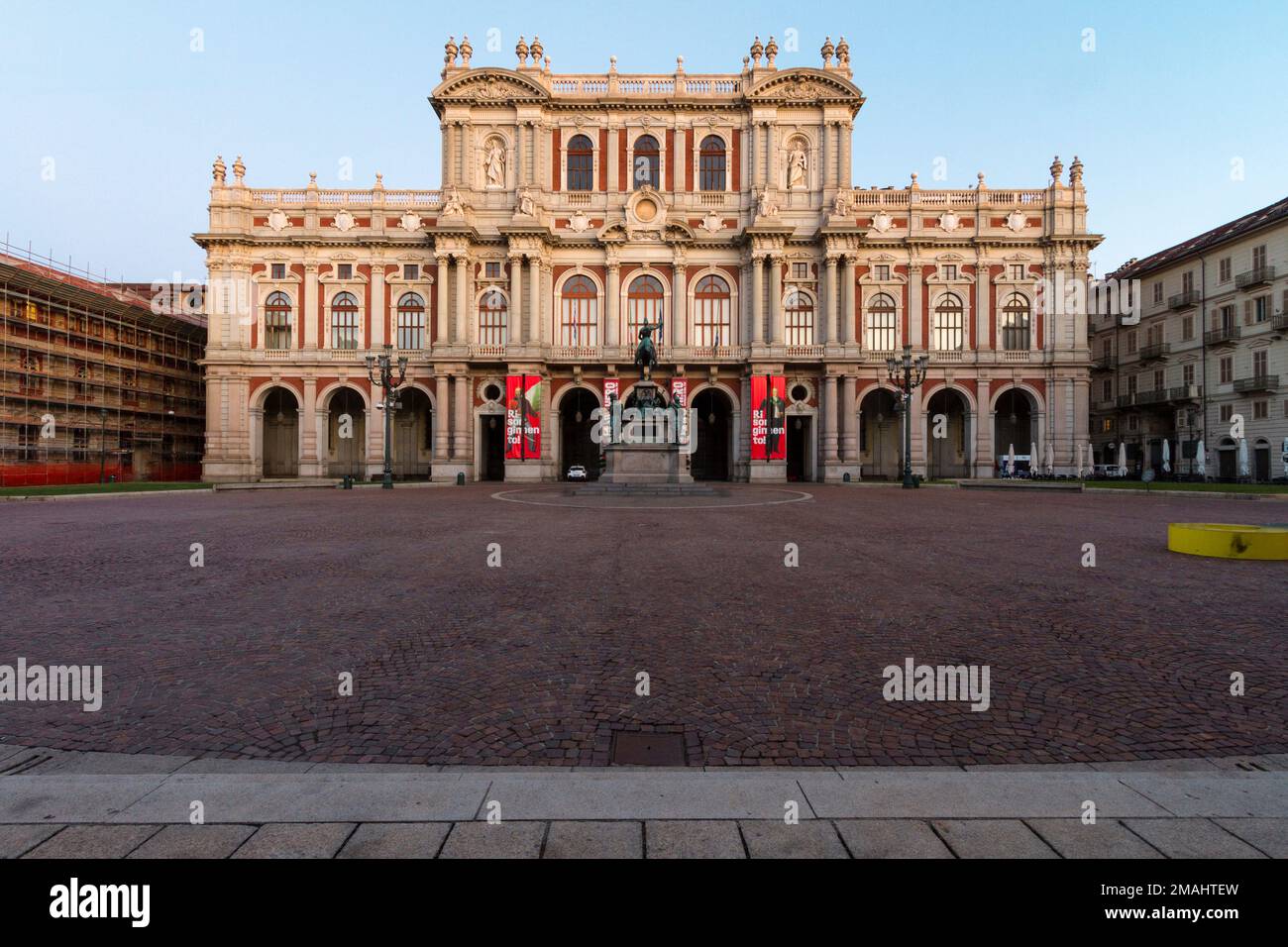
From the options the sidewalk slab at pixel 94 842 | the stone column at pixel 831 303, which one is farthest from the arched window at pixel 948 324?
the sidewalk slab at pixel 94 842

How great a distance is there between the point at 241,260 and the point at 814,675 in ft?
160

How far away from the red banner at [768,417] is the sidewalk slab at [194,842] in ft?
128

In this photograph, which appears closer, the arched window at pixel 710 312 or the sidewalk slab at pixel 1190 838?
the sidewalk slab at pixel 1190 838

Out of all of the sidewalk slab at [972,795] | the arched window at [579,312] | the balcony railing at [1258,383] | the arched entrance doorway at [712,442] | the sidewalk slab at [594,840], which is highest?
the arched window at [579,312]

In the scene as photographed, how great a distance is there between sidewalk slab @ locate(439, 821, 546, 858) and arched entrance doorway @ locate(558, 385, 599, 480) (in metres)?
41.4

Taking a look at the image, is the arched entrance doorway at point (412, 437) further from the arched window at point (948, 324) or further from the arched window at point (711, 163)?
the arched window at point (948, 324)

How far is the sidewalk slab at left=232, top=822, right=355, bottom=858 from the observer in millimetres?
2498

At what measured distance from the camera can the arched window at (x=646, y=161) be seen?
43.3 m

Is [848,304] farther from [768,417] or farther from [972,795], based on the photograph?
[972,795]

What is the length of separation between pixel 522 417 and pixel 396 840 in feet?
127

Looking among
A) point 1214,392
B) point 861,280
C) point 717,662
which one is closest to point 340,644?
point 717,662

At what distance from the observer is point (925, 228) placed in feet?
139

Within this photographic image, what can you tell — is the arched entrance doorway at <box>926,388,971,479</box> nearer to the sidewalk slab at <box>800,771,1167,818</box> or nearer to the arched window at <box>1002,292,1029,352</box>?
the arched window at <box>1002,292,1029,352</box>

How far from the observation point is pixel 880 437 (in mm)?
45125
